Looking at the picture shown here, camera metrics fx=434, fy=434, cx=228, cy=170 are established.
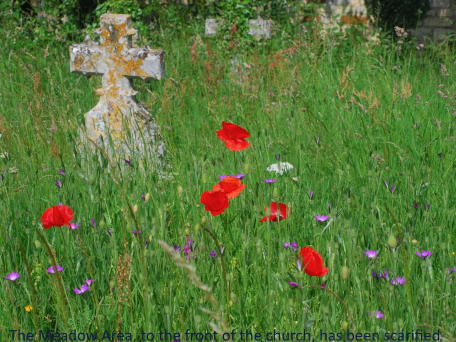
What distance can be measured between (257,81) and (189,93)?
2.06 feet

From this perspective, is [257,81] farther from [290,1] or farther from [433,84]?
[290,1]

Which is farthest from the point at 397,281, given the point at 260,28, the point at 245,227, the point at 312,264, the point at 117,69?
the point at 260,28

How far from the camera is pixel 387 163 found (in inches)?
90.7

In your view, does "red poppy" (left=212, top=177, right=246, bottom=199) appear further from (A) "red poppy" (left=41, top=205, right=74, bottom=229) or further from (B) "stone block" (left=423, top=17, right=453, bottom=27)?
(B) "stone block" (left=423, top=17, right=453, bottom=27)

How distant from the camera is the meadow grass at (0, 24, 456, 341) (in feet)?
3.76

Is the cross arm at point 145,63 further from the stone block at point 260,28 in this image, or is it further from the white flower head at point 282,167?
the stone block at point 260,28

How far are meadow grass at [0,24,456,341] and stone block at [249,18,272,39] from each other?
166cm

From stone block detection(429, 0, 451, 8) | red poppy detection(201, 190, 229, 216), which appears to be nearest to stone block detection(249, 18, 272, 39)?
stone block detection(429, 0, 451, 8)

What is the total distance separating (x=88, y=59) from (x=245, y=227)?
6.79 feet

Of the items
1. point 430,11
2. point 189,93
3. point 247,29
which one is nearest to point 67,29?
point 247,29

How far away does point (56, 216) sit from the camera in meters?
1.22

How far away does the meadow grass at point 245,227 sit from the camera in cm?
114

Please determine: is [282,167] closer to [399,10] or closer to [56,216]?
[56,216]

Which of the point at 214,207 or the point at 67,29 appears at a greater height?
the point at 214,207
